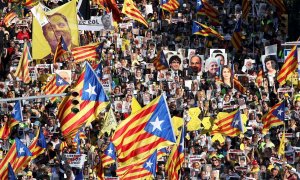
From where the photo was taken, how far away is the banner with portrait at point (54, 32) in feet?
143

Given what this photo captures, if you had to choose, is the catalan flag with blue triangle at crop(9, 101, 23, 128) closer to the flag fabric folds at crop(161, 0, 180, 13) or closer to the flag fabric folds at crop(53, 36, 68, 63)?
the flag fabric folds at crop(53, 36, 68, 63)

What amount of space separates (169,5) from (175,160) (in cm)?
1461

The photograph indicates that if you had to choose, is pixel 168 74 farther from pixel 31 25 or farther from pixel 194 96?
pixel 31 25


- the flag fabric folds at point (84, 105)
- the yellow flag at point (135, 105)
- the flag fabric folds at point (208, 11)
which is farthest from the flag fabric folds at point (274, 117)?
the flag fabric folds at point (208, 11)

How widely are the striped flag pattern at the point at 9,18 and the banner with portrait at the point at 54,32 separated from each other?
444 centimetres

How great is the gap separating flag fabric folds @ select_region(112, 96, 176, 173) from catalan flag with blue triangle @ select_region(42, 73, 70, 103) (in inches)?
388

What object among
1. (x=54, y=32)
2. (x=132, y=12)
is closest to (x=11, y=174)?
(x=54, y=32)

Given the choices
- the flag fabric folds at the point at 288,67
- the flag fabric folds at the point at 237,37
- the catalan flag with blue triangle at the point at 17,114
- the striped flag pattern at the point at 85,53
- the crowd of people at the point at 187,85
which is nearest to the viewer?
the crowd of people at the point at 187,85

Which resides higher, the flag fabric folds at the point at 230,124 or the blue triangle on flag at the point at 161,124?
the blue triangle on flag at the point at 161,124

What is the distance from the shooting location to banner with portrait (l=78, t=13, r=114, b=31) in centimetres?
4622

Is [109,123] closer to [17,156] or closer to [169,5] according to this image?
[17,156]

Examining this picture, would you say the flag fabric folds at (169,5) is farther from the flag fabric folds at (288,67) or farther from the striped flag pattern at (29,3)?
the flag fabric folds at (288,67)

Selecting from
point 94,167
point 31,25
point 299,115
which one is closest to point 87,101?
point 94,167

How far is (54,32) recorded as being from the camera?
44.0 m
